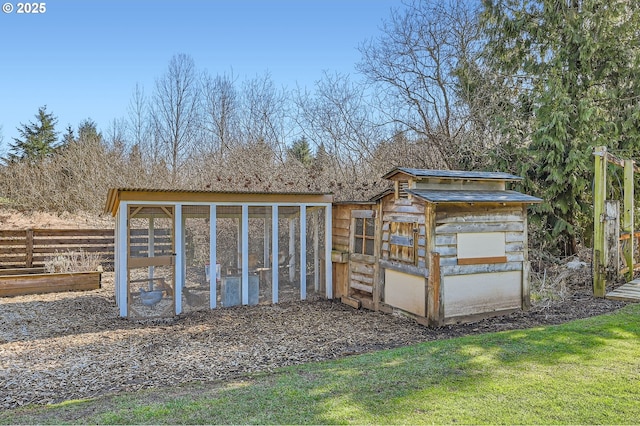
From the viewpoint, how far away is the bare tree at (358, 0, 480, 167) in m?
11.6

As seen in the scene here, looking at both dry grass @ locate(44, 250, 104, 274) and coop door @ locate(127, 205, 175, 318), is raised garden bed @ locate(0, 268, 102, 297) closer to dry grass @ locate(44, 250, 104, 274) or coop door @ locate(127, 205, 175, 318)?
dry grass @ locate(44, 250, 104, 274)

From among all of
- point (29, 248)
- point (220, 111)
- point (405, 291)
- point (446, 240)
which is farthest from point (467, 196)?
point (220, 111)

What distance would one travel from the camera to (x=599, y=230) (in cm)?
775

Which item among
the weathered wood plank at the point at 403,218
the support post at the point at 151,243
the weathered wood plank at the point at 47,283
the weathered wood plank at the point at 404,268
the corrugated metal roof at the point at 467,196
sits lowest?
the weathered wood plank at the point at 47,283

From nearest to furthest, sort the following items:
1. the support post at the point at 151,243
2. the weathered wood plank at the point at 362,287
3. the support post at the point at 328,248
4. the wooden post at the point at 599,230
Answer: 1. the support post at the point at 151,243
2. the weathered wood plank at the point at 362,287
3. the wooden post at the point at 599,230
4. the support post at the point at 328,248

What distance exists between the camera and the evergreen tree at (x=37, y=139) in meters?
21.7

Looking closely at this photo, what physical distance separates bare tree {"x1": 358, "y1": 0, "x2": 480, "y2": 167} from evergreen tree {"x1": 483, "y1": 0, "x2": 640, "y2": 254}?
752mm

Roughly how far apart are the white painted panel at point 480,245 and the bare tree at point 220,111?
10.8m

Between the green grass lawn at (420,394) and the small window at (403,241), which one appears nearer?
the green grass lawn at (420,394)

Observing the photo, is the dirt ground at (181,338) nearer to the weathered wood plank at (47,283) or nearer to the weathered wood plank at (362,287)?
the weathered wood plank at (47,283)

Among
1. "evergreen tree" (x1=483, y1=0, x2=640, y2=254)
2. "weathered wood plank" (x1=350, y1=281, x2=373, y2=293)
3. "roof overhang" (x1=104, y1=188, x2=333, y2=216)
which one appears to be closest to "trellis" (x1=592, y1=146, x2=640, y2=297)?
"evergreen tree" (x1=483, y1=0, x2=640, y2=254)

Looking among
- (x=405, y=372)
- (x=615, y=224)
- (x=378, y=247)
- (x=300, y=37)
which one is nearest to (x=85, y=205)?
(x=300, y=37)

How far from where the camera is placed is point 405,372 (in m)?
3.87

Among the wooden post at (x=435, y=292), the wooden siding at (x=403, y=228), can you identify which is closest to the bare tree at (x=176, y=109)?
the wooden siding at (x=403, y=228)
